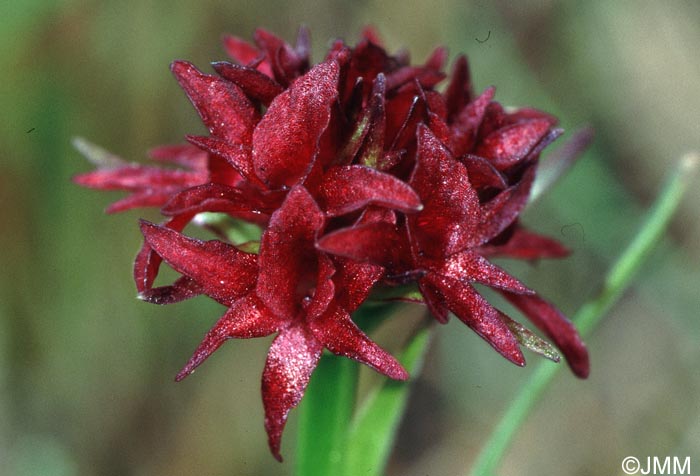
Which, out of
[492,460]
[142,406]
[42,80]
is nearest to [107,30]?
[42,80]

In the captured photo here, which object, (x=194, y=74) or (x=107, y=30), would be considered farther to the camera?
(x=107, y=30)

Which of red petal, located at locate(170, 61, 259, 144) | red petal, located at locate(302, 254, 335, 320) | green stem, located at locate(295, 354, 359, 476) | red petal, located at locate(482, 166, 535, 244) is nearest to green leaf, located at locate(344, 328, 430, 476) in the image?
green stem, located at locate(295, 354, 359, 476)

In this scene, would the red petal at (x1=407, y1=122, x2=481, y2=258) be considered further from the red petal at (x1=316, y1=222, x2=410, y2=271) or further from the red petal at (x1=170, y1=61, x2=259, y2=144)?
the red petal at (x1=170, y1=61, x2=259, y2=144)

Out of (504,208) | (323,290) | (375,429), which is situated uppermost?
(504,208)

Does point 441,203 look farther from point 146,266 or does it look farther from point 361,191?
point 146,266

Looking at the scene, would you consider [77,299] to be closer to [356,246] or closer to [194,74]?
[194,74]

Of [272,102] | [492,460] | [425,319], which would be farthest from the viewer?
[492,460]

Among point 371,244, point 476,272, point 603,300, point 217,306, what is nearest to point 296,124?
point 371,244

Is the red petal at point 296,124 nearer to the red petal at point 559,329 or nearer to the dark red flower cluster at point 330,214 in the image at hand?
the dark red flower cluster at point 330,214
